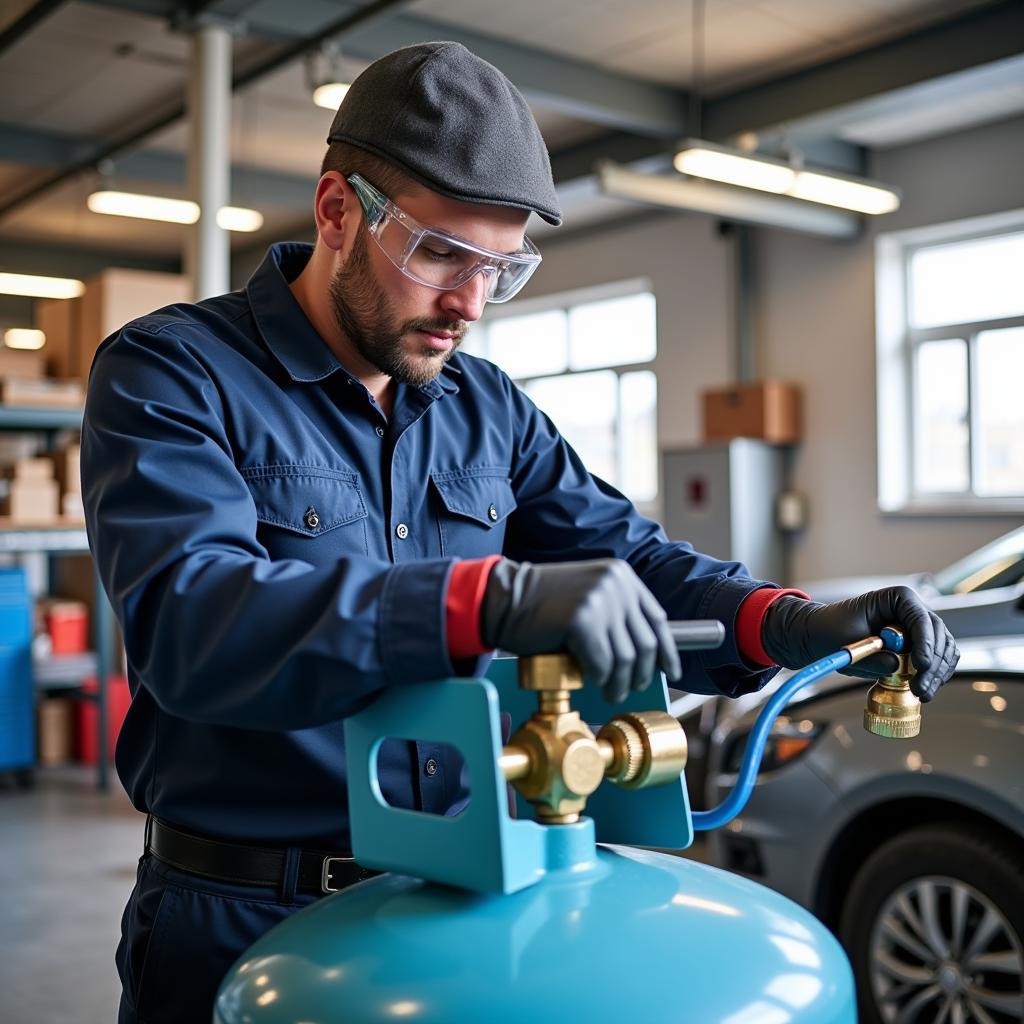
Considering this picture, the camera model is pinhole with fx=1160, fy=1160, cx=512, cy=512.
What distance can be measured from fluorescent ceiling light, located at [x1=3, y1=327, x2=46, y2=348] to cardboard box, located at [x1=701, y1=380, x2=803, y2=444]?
582cm

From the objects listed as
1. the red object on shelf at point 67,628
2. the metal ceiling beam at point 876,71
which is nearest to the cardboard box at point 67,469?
the red object on shelf at point 67,628

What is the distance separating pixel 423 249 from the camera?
1178mm

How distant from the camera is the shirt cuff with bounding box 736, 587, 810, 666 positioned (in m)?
1.25

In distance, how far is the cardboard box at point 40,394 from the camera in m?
5.22

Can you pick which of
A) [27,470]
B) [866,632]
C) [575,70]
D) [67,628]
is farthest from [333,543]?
[575,70]

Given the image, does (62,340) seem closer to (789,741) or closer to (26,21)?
(26,21)

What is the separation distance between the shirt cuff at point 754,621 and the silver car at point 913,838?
122cm

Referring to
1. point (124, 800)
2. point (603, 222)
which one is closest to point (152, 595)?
point (124, 800)

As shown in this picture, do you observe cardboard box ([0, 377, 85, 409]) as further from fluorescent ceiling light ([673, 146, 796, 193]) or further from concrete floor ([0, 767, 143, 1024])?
fluorescent ceiling light ([673, 146, 796, 193])

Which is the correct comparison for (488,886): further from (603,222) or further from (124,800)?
(603,222)

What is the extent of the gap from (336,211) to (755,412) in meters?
6.90

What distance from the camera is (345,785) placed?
1.15m

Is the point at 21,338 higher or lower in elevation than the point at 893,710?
higher

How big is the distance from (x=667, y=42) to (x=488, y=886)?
6177 mm
